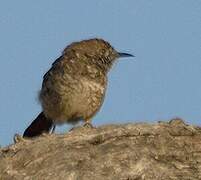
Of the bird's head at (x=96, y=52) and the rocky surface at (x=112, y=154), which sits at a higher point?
the bird's head at (x=96, y=52)

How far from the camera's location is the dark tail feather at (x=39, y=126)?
11.4 meters

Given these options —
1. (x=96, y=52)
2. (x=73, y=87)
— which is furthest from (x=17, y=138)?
(x=96, y=52)

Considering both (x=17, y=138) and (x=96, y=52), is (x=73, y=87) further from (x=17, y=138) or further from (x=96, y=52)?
(x=17, y=138)

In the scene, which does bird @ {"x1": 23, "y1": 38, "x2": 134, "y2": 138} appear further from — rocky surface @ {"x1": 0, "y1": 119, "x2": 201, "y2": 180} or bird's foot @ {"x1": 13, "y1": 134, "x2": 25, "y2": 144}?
rocky surface @ {"x1": 0, "y1": 119, "x2": 201, "y2": 180}

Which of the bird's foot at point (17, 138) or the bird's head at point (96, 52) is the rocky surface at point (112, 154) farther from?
the bird's head at point (96, 52)

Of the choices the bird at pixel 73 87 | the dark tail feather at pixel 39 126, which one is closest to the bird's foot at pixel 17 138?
the bird at pixel 73 87

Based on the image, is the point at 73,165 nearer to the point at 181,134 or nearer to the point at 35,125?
the point at 181,134

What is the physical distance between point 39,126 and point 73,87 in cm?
104

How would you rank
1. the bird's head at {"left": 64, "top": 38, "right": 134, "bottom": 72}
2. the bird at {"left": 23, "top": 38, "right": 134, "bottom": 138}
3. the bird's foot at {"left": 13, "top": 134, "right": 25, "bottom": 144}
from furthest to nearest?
the bird's head at {"left": 64, "top": 38, "right": 134, "bottom": 72}
the bird at {"left": 23, "top": 38, "right": 134, "bottom": 138}
the bird's foot at {"left": 13, "top": 134, "right": 25, "bottom": 144}

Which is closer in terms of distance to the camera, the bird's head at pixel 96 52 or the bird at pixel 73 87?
the bird at pixel 73 87

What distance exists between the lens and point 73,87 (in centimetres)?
1083

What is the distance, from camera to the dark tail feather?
11.4 metres

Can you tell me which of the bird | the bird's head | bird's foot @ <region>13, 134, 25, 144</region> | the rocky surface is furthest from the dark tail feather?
the rocky surface

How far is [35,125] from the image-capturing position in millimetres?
11477
